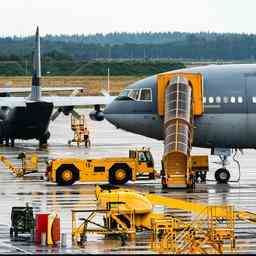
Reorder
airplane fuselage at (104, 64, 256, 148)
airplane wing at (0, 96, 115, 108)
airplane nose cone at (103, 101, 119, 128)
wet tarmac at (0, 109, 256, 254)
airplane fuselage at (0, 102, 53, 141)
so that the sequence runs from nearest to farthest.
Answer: wet tarmac at (0, 109, 256, 254) < airplane fuselage at (104, 64, 256, 148) < airplane nose cone at (103, 101, 119, 128) < airplane fuselage at (0, 102, 53, 141) < airplane wing at (0, 96, 115, 108)

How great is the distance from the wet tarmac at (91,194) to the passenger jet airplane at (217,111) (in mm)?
2008

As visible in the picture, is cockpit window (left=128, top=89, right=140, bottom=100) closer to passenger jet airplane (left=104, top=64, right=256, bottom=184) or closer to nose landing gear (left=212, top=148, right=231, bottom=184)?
passenger jet airplane (left=104, top=64, right=256, bottom=184)

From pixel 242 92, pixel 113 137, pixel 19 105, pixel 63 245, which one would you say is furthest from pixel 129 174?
pixel 113 137

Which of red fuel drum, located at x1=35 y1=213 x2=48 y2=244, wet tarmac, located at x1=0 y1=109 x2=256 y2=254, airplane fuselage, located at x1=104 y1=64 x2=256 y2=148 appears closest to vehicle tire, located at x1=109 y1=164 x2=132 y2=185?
wet tarmac, located at x1=0 y1=109 x2=256 y2=254

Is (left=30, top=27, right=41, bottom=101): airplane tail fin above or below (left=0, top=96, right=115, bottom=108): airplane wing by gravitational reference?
above

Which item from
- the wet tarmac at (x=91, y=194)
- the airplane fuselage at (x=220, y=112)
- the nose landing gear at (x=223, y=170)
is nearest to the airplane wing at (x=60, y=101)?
the wet tarmac at (x=91, y=194)

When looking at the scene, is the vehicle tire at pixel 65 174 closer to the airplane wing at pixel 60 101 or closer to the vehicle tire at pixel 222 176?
the vehicle tire at pixel 222 176

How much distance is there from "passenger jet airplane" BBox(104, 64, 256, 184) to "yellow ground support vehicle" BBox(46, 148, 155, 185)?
2.12m

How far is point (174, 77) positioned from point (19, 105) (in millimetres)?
25623

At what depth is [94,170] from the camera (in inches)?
2254

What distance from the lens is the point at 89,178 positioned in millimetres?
57219

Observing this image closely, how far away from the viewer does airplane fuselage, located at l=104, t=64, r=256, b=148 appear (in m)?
58.1

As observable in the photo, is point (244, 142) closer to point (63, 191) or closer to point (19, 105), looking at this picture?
point (63, 191)

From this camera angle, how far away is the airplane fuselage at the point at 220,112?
58.1 metres
